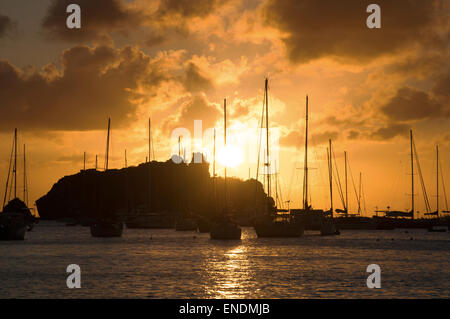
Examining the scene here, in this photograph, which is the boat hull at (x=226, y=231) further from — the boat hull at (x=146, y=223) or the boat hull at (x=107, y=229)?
the boat hull at (x=146, y=223)

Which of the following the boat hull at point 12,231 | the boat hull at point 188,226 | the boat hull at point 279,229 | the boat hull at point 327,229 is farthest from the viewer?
the boat hull at point 188,226

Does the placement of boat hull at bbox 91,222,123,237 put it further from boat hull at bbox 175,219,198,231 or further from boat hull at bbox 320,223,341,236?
boat hull at bbox 175,219,198,231

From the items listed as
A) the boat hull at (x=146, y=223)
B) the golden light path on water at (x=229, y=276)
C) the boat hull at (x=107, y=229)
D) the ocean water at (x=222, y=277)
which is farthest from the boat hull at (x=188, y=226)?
the ocean water at (x=222, y=277)

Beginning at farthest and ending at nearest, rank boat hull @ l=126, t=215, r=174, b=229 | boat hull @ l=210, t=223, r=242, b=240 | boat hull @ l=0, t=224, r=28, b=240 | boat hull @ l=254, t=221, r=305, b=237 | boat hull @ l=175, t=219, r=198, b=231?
boat hull @ l=126, t=215, r=174, b=229
boat hull @ l=175, t=219, r=198, b=231
boat hull @ l=0, t=224, r=28, b=240
boat hull @ l=254, t=221, r=305, b=237
boat hull @ l=210, t=223, r=242, b=240

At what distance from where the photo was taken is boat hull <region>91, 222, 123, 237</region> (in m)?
103

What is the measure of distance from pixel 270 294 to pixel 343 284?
7853 millimetres

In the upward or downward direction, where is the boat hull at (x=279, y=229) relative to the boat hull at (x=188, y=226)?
upward

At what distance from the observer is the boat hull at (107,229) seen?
4043 inches

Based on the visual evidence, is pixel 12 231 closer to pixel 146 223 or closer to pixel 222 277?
pixel 222 277

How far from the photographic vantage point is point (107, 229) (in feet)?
339

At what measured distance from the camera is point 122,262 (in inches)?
2295

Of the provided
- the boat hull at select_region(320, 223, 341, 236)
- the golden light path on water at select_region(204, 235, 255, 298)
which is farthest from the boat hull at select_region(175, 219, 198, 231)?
the golden light path on water at select_region(204, 235, 255, 298)

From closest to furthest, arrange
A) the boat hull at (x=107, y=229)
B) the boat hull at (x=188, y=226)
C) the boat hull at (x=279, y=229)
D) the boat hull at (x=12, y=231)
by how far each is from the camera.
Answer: the boat hull at (x=279, y=229) < the boat hull at (x=12, y=231) < the boat hull at (x=107, y=229) < the boat hull at (x=188, y=226)
